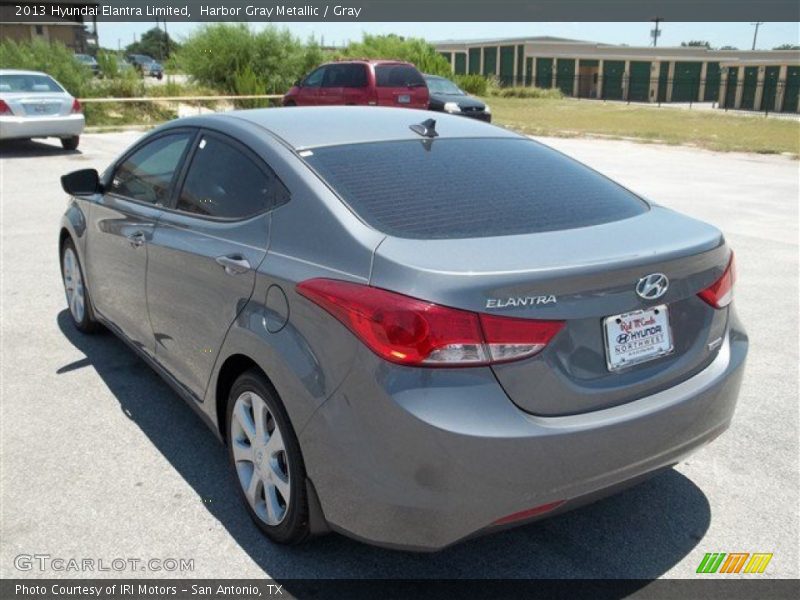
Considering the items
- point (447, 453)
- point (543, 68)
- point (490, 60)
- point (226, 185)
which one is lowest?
point (447, 453)

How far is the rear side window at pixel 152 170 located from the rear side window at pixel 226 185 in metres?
0.25

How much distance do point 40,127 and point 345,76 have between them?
25.7 feet

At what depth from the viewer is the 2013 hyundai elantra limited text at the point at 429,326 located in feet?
7.39

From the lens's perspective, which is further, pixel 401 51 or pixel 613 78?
pixel 613 78

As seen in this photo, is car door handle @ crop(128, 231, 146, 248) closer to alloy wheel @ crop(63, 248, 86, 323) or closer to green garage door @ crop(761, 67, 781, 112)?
alloy wheel @ crop(63, 248, 86, 323)

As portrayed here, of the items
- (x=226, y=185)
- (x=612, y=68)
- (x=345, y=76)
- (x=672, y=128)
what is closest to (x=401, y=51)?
(x=672, y=128)

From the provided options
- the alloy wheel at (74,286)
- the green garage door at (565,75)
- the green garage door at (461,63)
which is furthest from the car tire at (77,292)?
the green garage door at (461,63)

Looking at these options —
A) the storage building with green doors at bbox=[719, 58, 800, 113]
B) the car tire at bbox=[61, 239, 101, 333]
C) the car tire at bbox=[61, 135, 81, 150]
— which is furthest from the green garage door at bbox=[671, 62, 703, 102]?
the car tire at bbox=[61, 239, 101, 333]

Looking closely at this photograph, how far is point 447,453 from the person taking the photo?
7.31 ft

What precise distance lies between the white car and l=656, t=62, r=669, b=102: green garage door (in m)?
60.6

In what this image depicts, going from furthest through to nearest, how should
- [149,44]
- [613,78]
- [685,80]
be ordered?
1. [149,44]
2. [613,78]
3. [685,80]

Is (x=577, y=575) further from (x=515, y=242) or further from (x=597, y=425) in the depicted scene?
(x=515, y=242)

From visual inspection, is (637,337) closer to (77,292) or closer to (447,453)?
(447,453)

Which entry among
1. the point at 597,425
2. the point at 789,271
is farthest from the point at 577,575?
the point at 789,271
